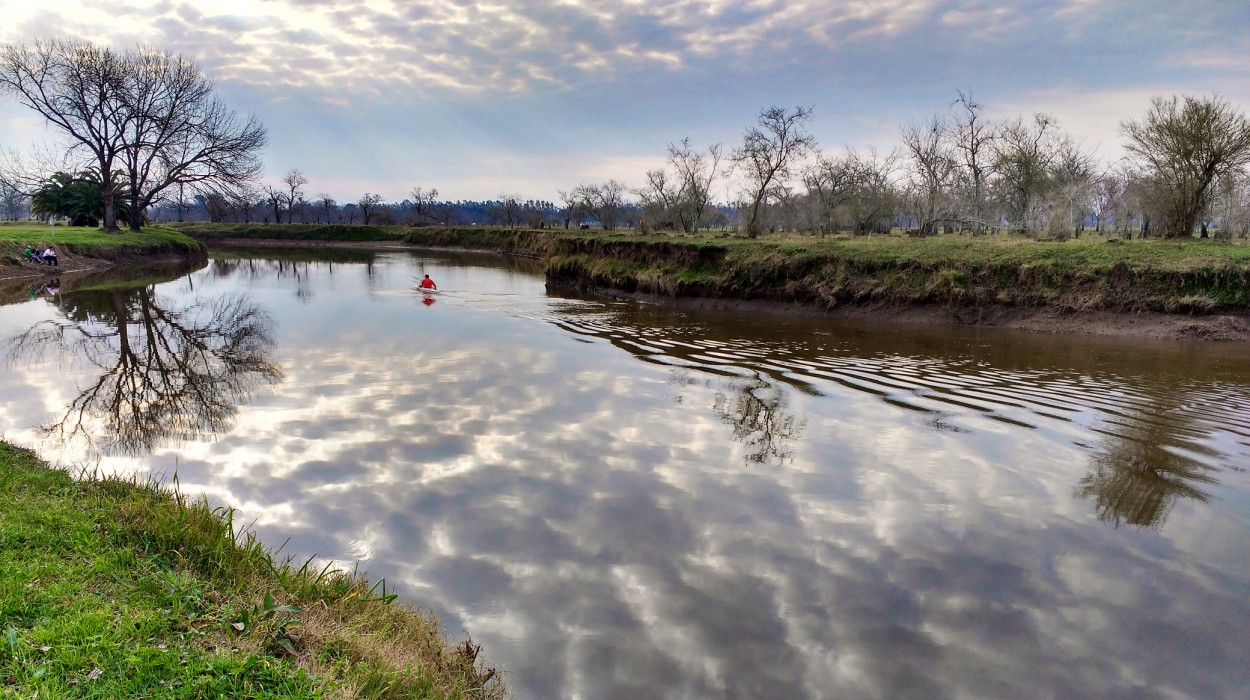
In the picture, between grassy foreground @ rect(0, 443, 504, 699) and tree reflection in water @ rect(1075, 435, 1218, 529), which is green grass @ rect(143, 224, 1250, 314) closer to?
tree reflection in water @ rect(1075, 435, 1218, 529)

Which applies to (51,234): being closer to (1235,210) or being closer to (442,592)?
(442,592)

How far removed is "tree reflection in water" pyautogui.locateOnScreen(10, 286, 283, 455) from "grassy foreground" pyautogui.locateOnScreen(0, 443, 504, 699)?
168 inches

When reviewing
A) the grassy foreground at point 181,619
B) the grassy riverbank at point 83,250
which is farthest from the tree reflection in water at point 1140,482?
the grassy riverbank at point 83,250

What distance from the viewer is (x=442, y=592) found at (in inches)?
227

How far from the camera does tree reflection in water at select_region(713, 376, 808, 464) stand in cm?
930

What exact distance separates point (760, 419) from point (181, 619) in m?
8.51

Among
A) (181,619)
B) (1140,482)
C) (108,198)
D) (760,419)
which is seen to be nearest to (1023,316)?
(1140,482)

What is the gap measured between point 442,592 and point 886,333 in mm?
16902

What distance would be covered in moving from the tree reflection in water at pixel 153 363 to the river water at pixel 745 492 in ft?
0.37

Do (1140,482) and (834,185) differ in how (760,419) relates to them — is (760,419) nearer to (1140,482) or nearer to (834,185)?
(1140,482)

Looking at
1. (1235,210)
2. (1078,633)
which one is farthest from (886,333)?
(1235,210)

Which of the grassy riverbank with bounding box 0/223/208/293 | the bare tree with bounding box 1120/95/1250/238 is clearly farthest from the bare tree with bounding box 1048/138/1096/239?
the grassy riverbank with bounding box 0/223/208/293

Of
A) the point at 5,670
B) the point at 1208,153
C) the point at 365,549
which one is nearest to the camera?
the point at 5,670

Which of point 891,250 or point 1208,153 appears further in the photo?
point 1208,153
